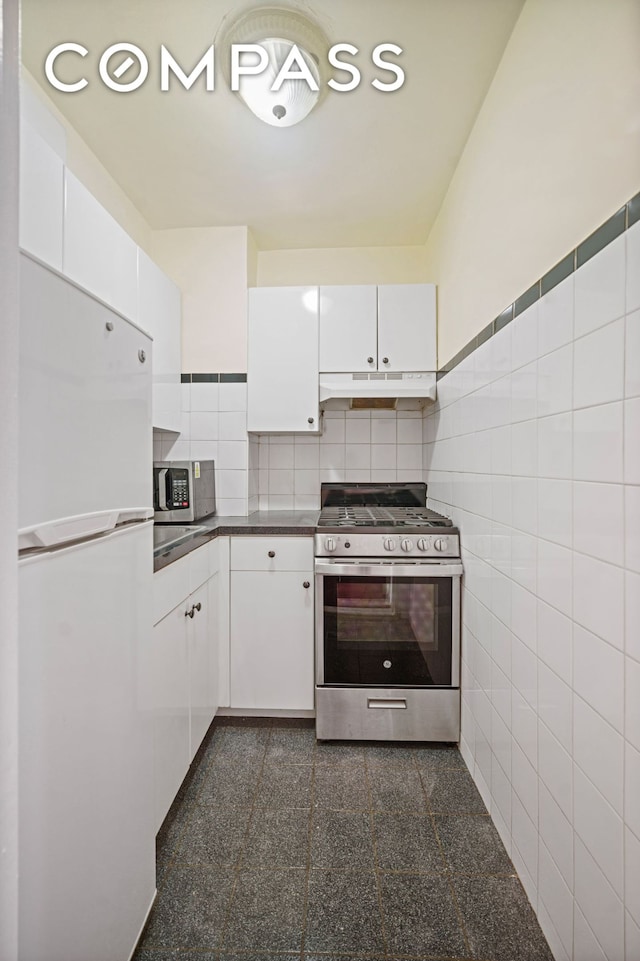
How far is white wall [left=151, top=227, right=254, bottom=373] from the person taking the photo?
2611mm

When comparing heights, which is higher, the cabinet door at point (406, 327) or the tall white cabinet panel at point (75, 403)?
the cabinet door at point (406, 327)

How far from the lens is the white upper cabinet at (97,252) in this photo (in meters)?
1.50

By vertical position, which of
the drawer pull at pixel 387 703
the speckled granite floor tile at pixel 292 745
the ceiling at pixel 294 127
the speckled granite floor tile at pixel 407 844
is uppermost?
the ceiling at pixel 294 127

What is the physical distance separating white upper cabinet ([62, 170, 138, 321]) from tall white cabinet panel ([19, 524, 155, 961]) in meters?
0.95

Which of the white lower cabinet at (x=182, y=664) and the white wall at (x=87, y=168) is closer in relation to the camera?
the white lower cabinet at (x=182, y=664)

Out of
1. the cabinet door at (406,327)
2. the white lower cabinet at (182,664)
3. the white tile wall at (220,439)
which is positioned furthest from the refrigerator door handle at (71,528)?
the cabinet door at (406,327)

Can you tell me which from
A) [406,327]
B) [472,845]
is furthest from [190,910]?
[406,327]

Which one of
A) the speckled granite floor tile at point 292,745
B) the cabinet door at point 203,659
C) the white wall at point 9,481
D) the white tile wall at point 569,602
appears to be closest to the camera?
the white wall at point 9,481

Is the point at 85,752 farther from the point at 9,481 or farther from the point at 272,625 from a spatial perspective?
the point at 272,625

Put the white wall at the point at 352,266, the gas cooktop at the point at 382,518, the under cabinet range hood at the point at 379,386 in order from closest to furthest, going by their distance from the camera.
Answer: the gas cooktop at the point at 382,518 → the under cabinet range hood at the point at 379,386 → the white wall at the point at 352,266

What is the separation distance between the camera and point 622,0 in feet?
2.97

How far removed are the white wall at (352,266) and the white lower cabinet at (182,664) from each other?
6.01 ft

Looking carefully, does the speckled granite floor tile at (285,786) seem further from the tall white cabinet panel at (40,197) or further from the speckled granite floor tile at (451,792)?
the tall white cabinet panel at (40,197)

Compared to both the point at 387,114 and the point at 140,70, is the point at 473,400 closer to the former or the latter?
the point at 387,114
